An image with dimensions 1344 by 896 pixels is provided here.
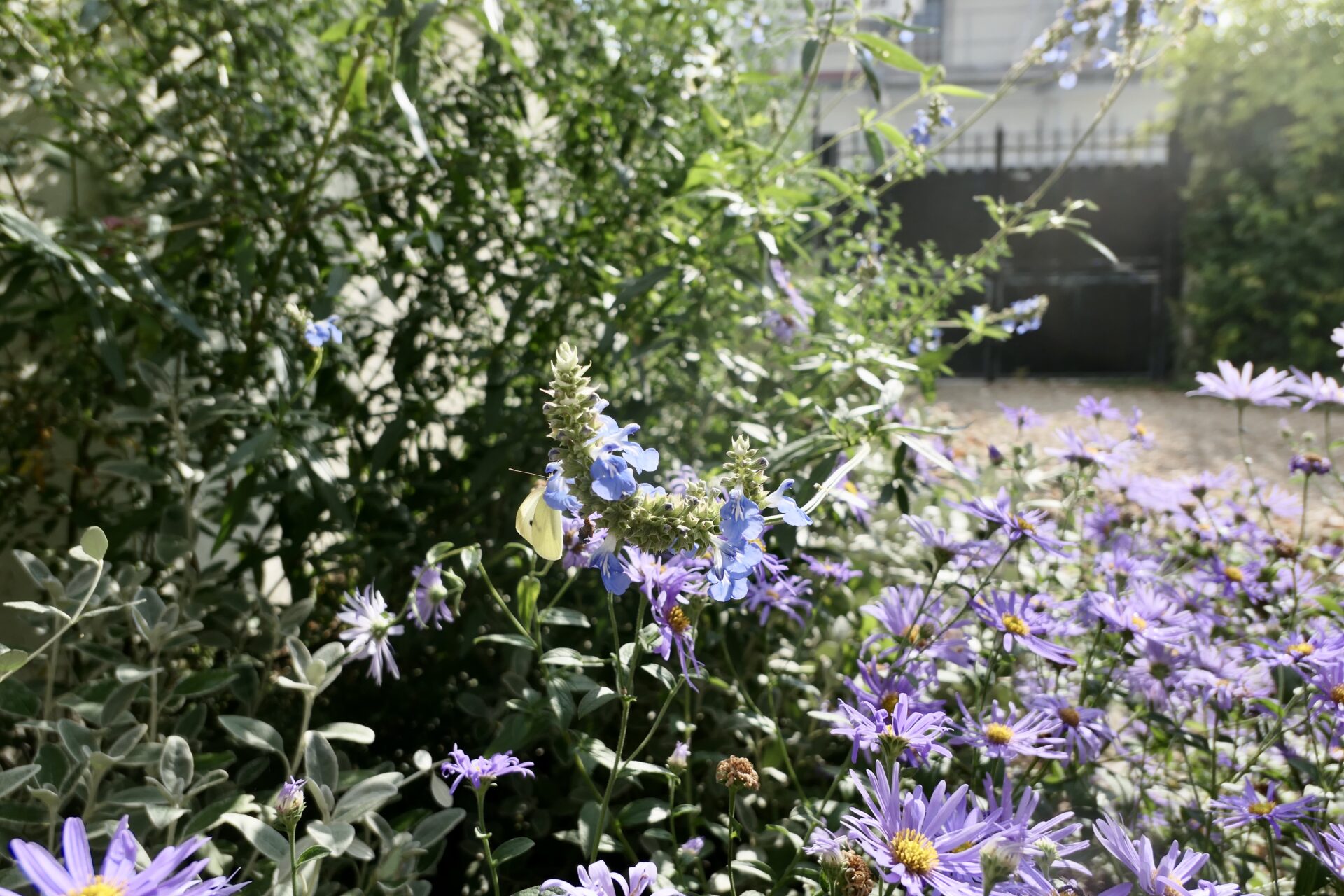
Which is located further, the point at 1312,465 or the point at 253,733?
the point at 1312,465

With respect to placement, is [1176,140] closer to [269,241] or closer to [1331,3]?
[1331,3]

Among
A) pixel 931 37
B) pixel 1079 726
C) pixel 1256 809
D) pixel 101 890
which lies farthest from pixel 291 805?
pixel 931 37

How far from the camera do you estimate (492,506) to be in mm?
1682

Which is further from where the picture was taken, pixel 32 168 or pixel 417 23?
pixel 32 168

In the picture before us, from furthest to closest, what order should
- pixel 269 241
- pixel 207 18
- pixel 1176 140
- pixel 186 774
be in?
pixel 1176 140 < pixel 269 241 < pixel 207 18 < pixel 186 774

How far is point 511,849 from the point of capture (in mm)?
875

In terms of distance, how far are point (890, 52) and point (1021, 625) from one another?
0.82 meters

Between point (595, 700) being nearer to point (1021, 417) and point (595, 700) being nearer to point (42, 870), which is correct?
point (42, 870)

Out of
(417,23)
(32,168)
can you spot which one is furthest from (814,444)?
(32,168)

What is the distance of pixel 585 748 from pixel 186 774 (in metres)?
0.40

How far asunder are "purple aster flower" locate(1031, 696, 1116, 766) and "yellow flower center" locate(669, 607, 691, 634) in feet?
1.58

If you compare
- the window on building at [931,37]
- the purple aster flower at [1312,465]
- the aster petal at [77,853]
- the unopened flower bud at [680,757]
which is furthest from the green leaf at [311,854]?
the window on building at [931,37]

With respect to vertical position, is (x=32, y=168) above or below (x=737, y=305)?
above

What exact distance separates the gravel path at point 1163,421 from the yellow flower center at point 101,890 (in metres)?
2.67
